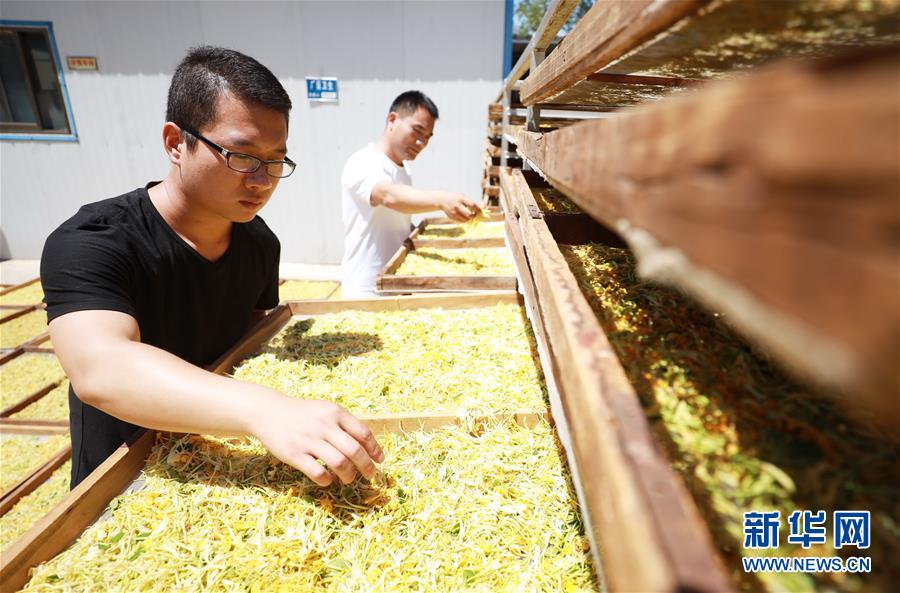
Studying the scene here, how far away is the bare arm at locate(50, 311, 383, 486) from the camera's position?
1.65 meters

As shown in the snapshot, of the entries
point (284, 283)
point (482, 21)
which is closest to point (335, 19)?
point (482, 21)

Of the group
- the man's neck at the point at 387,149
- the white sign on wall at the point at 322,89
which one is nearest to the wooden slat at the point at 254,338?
the man's neck at the point at 387,149

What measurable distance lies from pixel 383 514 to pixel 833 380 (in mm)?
1711

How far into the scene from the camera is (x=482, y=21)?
997 cm

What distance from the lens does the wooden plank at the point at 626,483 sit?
58cm

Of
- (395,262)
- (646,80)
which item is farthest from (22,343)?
(646,80)

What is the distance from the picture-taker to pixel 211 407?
170 centimetres

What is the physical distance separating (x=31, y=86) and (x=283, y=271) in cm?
800

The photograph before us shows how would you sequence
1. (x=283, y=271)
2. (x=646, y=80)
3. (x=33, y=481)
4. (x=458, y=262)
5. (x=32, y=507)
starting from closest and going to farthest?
(x=646, y=80)
(x=32, y=507)
(x=33, y=481)
(x=458, y=262)
(x=283, y=271)

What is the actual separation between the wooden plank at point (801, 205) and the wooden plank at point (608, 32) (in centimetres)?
45

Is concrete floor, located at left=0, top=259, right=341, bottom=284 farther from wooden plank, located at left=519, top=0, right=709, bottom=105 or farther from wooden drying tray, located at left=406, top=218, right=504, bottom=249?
wooden plank, located at left=519, top=0, right=709, bottom=105

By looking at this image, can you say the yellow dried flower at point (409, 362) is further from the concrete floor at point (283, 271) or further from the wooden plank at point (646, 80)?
the concrete floor at point (283, 271)

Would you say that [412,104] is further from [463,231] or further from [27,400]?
[27,400]

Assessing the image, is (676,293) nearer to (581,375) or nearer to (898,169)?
(581,375)
